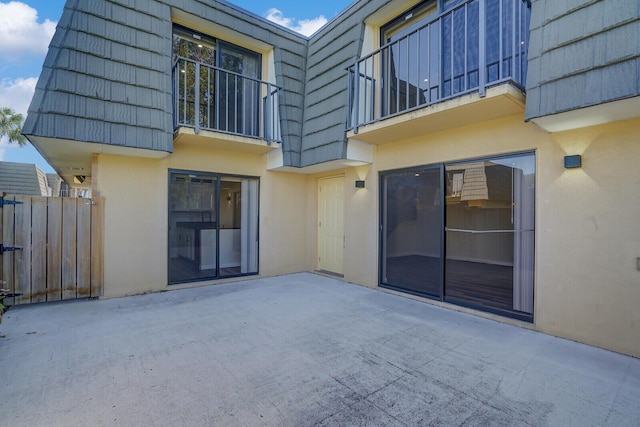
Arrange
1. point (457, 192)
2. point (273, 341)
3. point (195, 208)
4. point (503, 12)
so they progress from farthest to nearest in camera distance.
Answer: point (195, 208)
point (457, 192)
point (503, 12)
point (273, 341)

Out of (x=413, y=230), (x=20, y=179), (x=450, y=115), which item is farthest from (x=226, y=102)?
(x=20, y=179)

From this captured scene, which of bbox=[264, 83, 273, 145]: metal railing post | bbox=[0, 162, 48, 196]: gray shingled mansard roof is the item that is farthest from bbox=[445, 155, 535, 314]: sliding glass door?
bbox=[0, 162, 48, 196]: gray shingled mansard roof

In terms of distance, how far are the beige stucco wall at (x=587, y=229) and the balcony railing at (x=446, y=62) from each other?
80 cm

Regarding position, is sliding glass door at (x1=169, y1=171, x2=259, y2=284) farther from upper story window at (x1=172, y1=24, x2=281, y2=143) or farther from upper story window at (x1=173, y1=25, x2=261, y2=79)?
upper story window at (x1=173, y1=25, x2=261, y2=79)

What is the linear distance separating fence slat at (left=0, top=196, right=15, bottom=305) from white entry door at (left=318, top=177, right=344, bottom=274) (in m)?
5.16

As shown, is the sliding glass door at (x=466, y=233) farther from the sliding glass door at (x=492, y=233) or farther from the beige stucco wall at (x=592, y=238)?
the beige stucco wall at (x=592, y=238)

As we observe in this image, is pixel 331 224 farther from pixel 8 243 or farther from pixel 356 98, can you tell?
pixel 8 243

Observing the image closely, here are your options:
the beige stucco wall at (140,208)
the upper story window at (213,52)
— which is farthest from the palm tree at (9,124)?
the beige stucco wall at (140,208)

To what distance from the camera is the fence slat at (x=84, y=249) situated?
4773 mm

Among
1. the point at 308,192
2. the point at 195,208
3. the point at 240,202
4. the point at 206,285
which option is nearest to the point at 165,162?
the point at 195,208

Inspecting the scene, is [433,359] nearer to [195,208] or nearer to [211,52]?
[195,208]

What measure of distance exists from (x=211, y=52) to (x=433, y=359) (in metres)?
6.36

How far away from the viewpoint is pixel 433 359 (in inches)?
115

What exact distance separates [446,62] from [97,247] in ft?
19.8
